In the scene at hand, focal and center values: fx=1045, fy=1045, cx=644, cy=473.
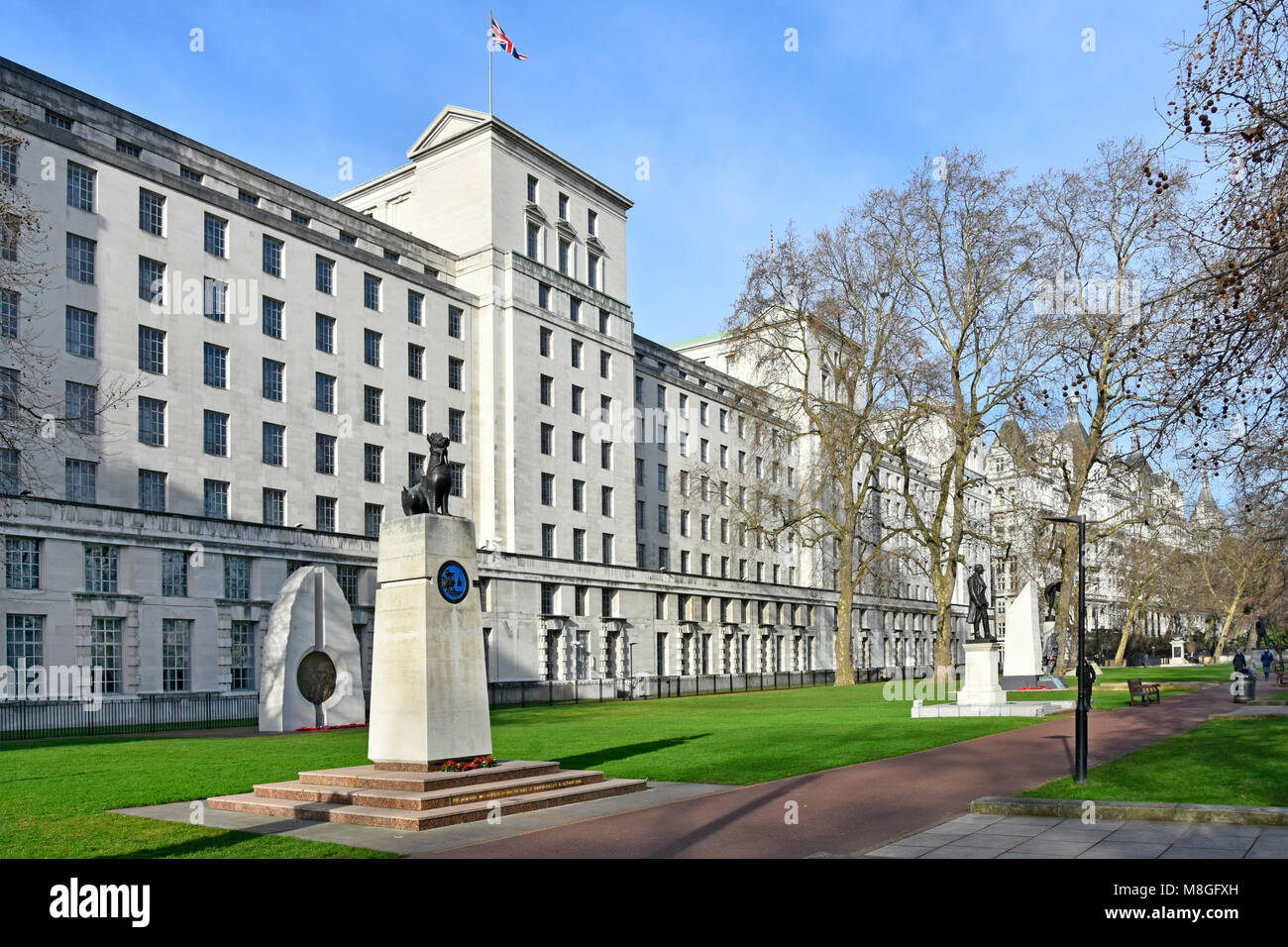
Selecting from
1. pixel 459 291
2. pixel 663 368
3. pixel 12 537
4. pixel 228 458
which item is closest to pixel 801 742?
pixel 12 537

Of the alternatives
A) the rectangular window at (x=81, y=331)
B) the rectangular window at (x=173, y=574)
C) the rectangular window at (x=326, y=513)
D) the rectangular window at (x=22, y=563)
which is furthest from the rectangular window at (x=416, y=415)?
the rectangular window at (x=22, y=563)

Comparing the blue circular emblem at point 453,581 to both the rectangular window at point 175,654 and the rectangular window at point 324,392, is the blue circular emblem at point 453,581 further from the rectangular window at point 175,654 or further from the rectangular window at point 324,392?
the rectangular window at point 324,392

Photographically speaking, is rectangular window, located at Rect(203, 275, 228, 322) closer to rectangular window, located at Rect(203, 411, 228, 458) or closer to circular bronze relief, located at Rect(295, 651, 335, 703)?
rectangular window, located at Rect(203, 411, 228, 458)

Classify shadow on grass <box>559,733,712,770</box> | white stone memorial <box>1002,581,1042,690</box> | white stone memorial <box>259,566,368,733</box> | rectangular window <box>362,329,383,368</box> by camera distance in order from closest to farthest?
1. shadow on grass <box>559,733,712,770</box>
2. white stone memorial <box>259,566,368,733</box>
3. white stone memorial <box>1002,581,1042,690</box>
4. rectangular window <box>362,329,383,368</box>

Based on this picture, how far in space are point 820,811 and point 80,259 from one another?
39.0 metres

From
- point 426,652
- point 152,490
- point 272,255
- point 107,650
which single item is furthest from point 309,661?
point 272,255

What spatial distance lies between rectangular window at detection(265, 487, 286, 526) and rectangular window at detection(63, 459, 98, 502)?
324 inches

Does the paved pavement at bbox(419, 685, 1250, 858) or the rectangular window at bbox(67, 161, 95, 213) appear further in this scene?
the rectangular window at bbox(67, 161, 95, 213)

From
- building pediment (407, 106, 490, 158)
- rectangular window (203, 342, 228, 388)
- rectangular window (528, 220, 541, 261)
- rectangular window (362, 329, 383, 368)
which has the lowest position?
rectangular window (203, 342, 228, 388)

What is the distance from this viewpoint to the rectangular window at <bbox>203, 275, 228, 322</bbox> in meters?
46.5

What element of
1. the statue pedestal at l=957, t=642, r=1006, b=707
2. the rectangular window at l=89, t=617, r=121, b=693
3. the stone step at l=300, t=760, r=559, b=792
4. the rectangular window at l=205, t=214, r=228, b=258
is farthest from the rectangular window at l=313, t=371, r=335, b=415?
the stone step at l=300, t=760, r=559, b=792

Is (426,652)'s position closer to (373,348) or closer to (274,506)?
(274,506)

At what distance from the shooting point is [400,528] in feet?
54.7

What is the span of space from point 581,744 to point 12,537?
24.4 m
